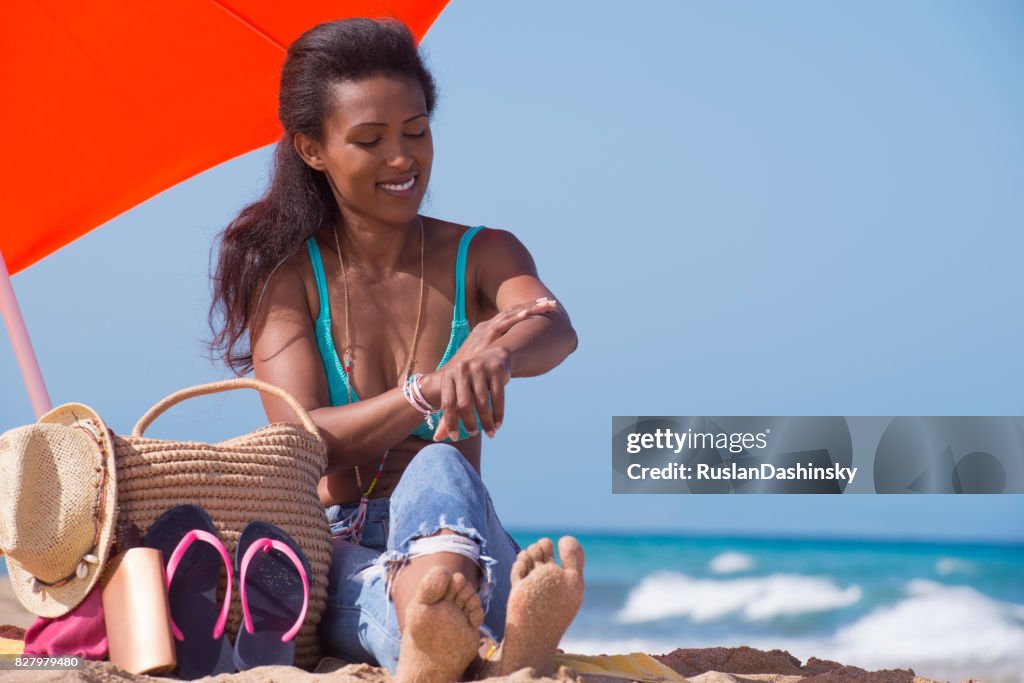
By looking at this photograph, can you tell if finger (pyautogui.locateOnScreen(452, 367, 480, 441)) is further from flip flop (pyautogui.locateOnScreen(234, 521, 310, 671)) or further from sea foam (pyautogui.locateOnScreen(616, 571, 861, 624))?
sea foam (pyautogui.locateOnScreen(616, 571, 861, 624))

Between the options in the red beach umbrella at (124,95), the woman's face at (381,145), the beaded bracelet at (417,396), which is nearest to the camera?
the beaded bracelet at (417,396)

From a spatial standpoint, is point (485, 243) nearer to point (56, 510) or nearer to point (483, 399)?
point (483, 399)

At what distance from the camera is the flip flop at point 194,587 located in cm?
197

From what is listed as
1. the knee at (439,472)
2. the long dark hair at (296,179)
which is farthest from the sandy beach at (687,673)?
the long dark hair at (296,179)

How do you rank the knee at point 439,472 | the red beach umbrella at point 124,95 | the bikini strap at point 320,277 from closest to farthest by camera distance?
1. the knee at point 439,472
2. the bikini strap at point 320,277
3. the red beach umbrella at point 124,95

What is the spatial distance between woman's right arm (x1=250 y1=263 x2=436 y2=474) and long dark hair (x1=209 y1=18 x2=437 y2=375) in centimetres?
6

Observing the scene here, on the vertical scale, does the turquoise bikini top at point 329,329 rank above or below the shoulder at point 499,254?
below

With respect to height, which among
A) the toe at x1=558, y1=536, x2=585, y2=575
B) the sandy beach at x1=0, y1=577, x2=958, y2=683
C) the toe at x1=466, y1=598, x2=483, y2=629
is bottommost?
the sandy beach at x1=0, y1=577, x2=958, y2=683

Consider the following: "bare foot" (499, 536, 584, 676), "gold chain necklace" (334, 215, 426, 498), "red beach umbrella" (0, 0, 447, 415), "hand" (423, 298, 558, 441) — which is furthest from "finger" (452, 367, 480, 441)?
"red beach umbrella" (0, 0, 447, 415)

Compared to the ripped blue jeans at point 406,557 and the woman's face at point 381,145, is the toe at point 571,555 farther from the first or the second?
the woman's face at point 381,145

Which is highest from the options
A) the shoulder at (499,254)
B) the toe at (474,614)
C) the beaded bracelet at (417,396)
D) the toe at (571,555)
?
the shoulder at (499,254)

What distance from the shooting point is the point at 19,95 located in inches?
135

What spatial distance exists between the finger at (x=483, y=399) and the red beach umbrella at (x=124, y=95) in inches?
66.6

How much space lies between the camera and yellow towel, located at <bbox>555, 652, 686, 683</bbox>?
2066 mm
